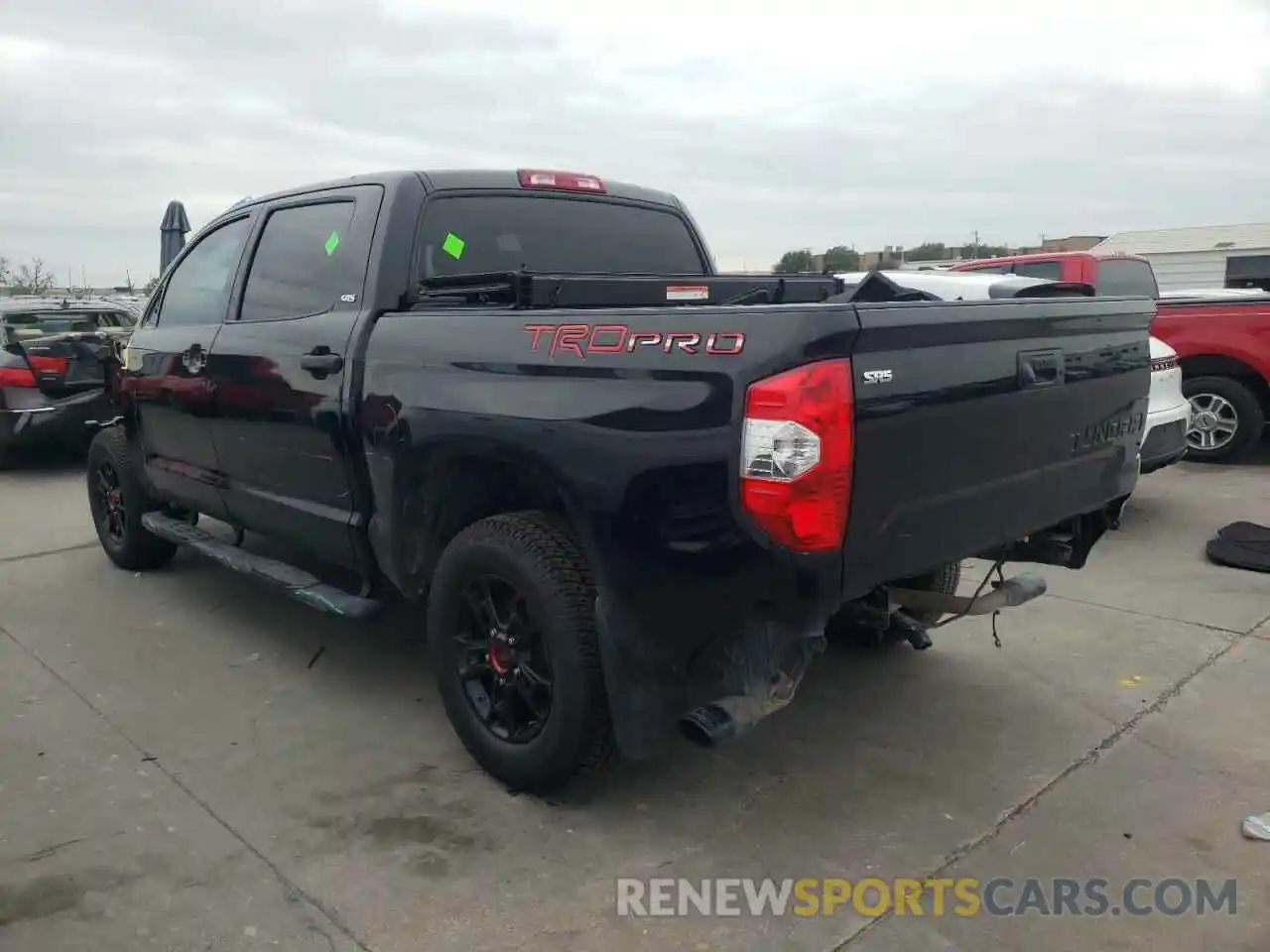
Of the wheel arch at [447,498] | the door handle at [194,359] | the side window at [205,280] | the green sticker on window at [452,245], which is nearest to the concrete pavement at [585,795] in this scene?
the wheel arch at [447,498]

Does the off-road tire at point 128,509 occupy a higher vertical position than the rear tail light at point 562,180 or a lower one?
lower

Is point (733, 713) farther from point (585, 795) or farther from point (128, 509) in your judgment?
point (128, 509)

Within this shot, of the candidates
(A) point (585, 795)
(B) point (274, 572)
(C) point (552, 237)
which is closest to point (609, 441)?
(A) point (585, 795)

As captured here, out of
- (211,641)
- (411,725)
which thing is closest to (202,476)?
(211,641)

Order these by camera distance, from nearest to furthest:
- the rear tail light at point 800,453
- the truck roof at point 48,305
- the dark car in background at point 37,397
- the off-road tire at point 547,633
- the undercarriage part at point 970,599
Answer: the rear tail light at point 800,453
the off-road tire at point 547,633
the undercarriage part at point 970,599
the dark car in background at point 37,397
the truck roof at point 48,305

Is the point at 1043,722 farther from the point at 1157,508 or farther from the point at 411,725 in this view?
the point at 1157,508

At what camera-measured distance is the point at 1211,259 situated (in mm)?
20953

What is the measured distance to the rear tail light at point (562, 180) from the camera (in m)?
4.43

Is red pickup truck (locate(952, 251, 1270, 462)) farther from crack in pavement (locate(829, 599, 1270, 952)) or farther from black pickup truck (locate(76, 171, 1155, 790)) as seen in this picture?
black pickup truck (locate(76, 171, 1155, 790))

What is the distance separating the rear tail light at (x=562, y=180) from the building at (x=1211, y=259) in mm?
13611

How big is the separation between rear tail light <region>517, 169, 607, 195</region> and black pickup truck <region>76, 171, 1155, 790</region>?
0.06 ft

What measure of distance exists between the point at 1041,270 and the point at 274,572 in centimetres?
857

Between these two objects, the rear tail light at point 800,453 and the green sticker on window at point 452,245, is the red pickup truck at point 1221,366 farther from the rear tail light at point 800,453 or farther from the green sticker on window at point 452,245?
the rear tail light at point 800,453

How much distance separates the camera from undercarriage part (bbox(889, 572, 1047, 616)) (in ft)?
11.3
